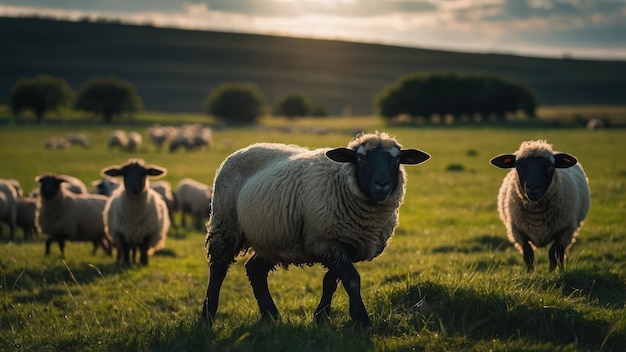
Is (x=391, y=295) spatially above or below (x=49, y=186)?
above

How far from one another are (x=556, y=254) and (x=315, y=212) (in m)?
4.62

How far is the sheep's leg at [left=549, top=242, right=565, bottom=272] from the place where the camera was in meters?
9.32

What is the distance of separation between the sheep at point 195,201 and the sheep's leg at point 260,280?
13.3 meters

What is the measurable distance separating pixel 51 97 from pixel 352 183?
8462 centimetres

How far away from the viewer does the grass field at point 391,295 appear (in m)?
Result: 5.57

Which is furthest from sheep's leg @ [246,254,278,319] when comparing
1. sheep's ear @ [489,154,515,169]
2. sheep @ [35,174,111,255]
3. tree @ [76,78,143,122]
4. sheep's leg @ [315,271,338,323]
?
tree @ [76,78,143,122]

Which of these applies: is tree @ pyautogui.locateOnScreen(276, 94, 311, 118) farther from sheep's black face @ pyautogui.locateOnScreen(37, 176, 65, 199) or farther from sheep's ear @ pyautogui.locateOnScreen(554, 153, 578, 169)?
sheep's ear @ pyautogui.locateOnScreen(554, 153, 578, 169)

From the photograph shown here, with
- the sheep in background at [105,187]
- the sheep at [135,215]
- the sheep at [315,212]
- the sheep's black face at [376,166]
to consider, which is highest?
the sheep's black face at [376,166]

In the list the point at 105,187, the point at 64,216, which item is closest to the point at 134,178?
the point at 64,216

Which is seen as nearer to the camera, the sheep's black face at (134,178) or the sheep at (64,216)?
the sheep's black face at (134,178)

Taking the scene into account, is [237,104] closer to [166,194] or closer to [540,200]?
[166,194]

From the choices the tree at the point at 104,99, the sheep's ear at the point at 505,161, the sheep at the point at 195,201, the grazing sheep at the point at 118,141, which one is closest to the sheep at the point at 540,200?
the sheep's ear at the point at 505,161

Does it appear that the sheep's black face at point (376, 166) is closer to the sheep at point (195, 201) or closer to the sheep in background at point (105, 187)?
the sheep in background at point (105, 187)

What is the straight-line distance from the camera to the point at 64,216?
14.9 metres
